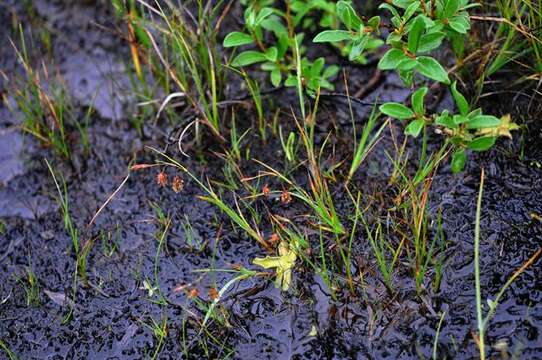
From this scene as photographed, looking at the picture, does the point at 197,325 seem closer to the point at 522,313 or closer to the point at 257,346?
the point at 257,346

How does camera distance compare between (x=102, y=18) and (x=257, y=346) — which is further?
(x=102, y=18)

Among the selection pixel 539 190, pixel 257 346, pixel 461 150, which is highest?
pixel 461 150

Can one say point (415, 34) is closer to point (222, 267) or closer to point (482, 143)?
point (482, 143)

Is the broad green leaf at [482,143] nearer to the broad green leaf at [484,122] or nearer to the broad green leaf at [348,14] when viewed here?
the broad green leaf at [484,122]

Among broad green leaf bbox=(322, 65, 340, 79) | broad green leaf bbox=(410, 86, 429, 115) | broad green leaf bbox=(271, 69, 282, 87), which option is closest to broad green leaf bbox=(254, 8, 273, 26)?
broad green leaf bbox=(271, 69, 282, 87)

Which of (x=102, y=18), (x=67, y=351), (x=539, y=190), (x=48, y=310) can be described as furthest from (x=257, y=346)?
(x=102, y=18)

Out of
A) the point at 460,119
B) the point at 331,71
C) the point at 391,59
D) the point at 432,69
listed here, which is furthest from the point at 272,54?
the point at 460,119
